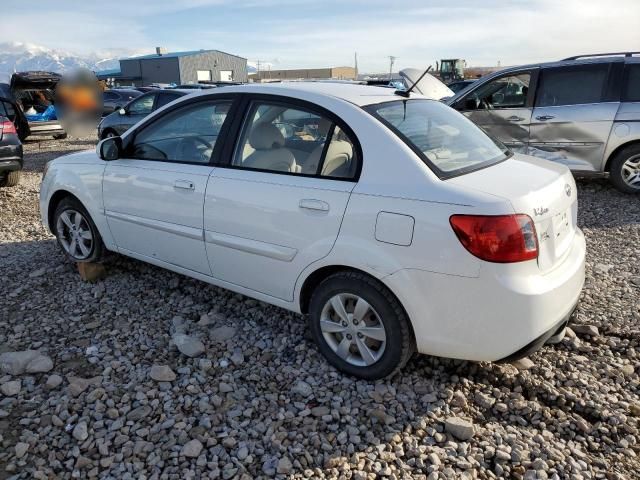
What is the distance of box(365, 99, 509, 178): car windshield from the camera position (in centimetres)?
272

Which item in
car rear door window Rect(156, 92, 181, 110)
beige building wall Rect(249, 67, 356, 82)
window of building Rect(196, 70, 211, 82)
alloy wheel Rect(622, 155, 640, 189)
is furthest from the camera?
beige building wall Rect(249, 67, 356, 82)

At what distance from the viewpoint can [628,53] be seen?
22.7ft

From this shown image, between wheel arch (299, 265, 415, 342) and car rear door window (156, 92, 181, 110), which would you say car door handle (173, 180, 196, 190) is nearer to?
wheel arch (299, 265, 415, 342)

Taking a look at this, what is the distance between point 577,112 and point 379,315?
18.5ft

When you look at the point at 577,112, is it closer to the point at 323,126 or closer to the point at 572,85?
the point at 572,85

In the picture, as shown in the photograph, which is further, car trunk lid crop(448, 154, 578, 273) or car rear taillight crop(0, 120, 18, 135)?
car rear taillight crop(0, 120, 18, 135)

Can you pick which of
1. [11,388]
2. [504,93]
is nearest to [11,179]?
[11,388]

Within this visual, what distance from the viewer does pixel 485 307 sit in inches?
95.2

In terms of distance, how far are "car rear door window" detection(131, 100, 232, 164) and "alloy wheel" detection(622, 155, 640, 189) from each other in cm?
582

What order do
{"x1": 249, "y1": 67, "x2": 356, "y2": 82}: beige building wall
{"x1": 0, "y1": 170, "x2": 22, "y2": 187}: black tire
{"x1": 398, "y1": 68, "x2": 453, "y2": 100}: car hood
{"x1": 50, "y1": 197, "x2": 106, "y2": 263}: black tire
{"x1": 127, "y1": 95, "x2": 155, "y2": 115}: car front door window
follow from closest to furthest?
{"x1": 50, "y1": 197, "x2": 106, "y2": 263}: black tire → {"x1": 398, "y1": 68, "x2": 453, "y2": 100}: car hood → {"x1": 0, "y1": 170, "x2": 22, "y2": 187}: black tire → {"x1": 127, "y1": 95, "x2": 155, "y2": 115}: car front door window → {"x1": 249, "y1": 67, "x2": 356, "y2": 82}: beige building wall

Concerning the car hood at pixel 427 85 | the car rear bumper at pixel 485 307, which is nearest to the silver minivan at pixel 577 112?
the car hood at pixel 427 85

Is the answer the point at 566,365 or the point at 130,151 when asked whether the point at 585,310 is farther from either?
the point at 130,151

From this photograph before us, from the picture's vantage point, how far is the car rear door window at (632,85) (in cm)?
663

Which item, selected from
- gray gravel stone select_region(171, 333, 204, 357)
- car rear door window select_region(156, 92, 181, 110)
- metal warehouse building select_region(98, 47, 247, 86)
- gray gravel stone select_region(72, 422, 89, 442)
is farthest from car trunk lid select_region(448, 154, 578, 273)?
metal warehouse building select_region(98, 47, 247, 86)
